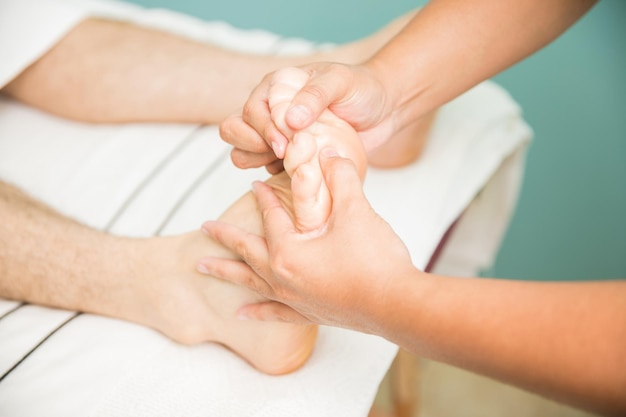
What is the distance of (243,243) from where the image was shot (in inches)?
26.6

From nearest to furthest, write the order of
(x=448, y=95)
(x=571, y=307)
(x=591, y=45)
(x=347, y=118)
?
(x=571, y=307), (x=347, y=118), (x=448, y=95), (x=591, y=45)

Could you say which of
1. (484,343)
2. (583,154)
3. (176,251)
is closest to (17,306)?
(176,251)

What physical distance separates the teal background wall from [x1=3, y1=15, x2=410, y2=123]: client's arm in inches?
22.2

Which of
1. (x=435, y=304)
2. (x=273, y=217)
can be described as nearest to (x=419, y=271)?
(x=435, y=304)

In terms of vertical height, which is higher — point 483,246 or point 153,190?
point 153,190

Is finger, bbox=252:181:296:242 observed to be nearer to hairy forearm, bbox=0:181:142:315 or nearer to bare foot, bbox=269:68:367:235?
bare foot, bbox=269:68:367:235

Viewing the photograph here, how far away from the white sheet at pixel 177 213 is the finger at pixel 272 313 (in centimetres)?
7

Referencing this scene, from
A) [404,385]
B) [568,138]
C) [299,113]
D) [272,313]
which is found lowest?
[404,385]

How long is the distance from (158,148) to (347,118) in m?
0.38

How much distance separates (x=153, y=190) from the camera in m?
0.94

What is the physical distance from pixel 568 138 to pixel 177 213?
0.96 m

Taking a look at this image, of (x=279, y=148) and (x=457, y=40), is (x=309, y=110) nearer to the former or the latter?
(x=279, y=148)

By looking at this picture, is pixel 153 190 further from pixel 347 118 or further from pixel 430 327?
pixel 430 327

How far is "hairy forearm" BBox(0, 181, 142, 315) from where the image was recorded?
0.78 m
